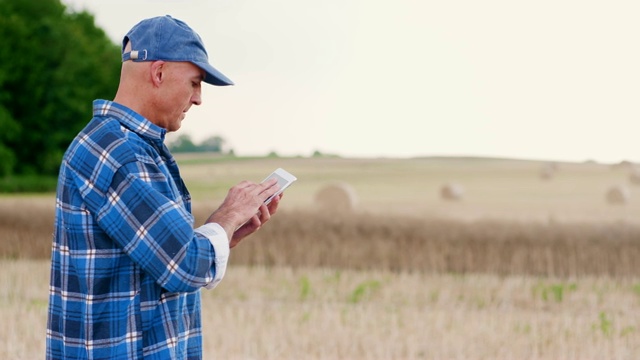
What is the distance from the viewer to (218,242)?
2711 mm

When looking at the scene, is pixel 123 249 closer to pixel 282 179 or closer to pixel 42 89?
pixel 282 179

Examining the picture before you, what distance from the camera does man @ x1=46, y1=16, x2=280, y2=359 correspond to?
2.65 m

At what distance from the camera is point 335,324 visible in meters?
7.12

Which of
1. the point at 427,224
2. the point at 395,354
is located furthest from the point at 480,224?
the point at 395,354

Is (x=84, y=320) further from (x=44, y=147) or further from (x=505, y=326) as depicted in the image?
(x=44, y=147)

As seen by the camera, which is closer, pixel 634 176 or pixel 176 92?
pixel 176 92

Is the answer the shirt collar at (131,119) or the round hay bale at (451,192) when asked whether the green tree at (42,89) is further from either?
the shirt collar at (131,119)

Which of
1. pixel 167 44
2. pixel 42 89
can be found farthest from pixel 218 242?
pixel 42 89

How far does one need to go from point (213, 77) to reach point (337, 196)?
46.5 feet

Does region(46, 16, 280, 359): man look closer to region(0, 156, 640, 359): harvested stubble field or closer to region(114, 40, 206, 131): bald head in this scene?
region(114, 40, 206, 131): bald head

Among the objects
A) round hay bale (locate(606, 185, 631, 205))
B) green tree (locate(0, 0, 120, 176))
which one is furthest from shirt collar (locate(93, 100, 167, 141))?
green tree (locate(0, 0, 120, 176))

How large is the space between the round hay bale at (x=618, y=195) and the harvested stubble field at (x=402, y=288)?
919 cm

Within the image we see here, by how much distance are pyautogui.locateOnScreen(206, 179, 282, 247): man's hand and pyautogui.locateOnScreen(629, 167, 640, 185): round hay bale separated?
68.1 feet

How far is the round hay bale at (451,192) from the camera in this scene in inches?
802
